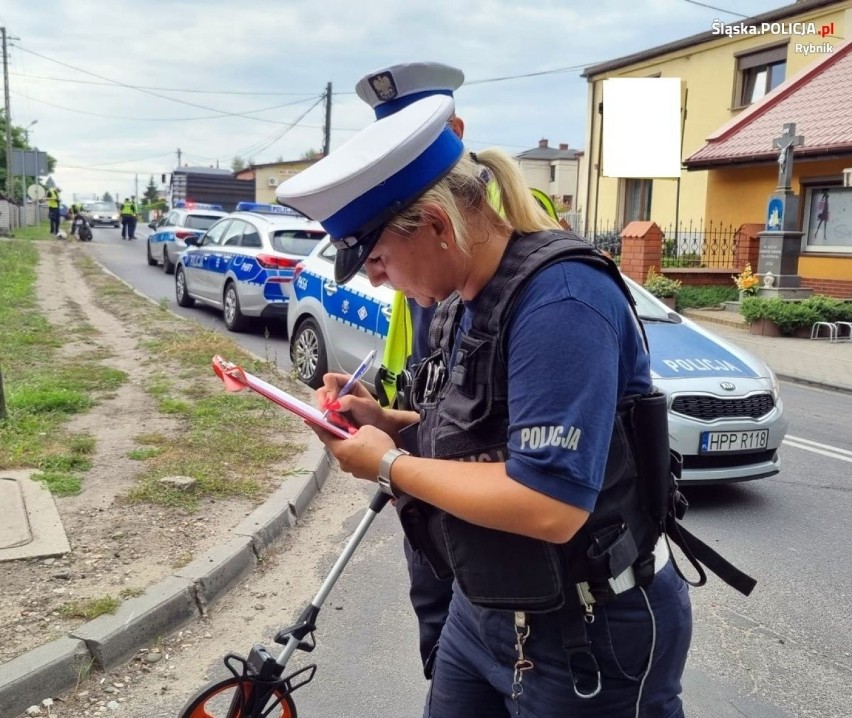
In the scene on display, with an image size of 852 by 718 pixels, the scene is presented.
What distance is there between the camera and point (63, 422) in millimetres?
6254

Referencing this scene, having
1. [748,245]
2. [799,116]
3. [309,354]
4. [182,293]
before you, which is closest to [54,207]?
[182,293]

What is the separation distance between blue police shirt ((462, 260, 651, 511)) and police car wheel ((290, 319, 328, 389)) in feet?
22.3

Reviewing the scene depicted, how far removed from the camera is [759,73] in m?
24.0

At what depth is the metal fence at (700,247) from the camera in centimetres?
2109

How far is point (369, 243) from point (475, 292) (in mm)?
212

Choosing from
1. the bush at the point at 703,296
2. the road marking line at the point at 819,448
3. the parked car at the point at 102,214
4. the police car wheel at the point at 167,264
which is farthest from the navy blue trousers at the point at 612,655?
the parked car at the point at 102,214

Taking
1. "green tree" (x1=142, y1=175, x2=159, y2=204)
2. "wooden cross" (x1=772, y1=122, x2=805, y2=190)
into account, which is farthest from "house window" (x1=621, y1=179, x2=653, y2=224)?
"green tree" (x1=142, y1=175, x2=159, y2=204)

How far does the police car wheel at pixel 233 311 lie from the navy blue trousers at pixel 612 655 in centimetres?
1067

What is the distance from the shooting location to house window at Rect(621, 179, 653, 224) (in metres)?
27.6

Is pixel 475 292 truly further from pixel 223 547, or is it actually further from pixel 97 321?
pixel 97 321

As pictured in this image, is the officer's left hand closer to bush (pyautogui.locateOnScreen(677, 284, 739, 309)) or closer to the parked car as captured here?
bush (pyautogui.locateOnScreen(677, 284, 739, 309))

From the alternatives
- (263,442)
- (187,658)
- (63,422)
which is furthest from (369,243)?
(63,422)

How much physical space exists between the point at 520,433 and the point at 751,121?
22.6 metres

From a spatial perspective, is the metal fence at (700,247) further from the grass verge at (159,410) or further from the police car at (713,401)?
the police car at (713,401)
